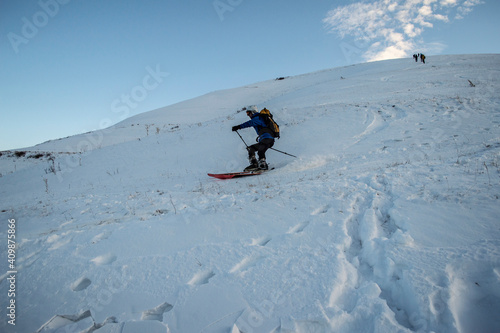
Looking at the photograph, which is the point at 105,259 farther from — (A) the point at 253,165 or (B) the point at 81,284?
(A) the point at 253,165

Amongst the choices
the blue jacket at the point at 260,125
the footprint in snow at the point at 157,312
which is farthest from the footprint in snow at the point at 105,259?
the blue jacket at the point at 260,125

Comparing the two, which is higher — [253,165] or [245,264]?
[253,165]

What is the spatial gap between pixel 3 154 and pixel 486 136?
33.7 meters

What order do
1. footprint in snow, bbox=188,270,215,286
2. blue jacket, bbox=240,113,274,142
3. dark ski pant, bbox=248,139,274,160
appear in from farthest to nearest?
dark ski pant, bbox=248,139,274,160 → blue jacket, bbox=240,113,274,142 → footprint in snow, bbox=188,270,215,286

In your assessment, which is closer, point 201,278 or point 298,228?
point 201,278

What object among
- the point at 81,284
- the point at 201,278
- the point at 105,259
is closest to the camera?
the point at 201,278

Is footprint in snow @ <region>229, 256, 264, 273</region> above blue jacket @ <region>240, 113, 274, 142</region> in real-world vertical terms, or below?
below

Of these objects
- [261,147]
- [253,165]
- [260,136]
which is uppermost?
[260,136]

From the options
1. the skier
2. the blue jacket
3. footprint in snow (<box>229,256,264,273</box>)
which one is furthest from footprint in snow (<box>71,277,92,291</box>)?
the blue jacket

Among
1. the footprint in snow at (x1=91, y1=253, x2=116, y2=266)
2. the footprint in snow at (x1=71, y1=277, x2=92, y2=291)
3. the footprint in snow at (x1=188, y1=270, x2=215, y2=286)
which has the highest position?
the footprint in snow at (x1=91, y1=253, x2=116, y2=266)

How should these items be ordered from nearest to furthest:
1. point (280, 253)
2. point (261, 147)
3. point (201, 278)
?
point (201, 278), point (280, 253), point (261, 147)

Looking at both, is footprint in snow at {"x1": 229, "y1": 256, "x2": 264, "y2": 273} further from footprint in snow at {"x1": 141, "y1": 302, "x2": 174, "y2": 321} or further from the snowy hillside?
footprint in snow at {"x1": 141, "y1": 302, "x2": 174, "y2": 321}

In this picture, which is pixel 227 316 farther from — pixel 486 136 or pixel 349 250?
pixel 486 136

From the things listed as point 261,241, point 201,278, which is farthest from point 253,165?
point 201,278
